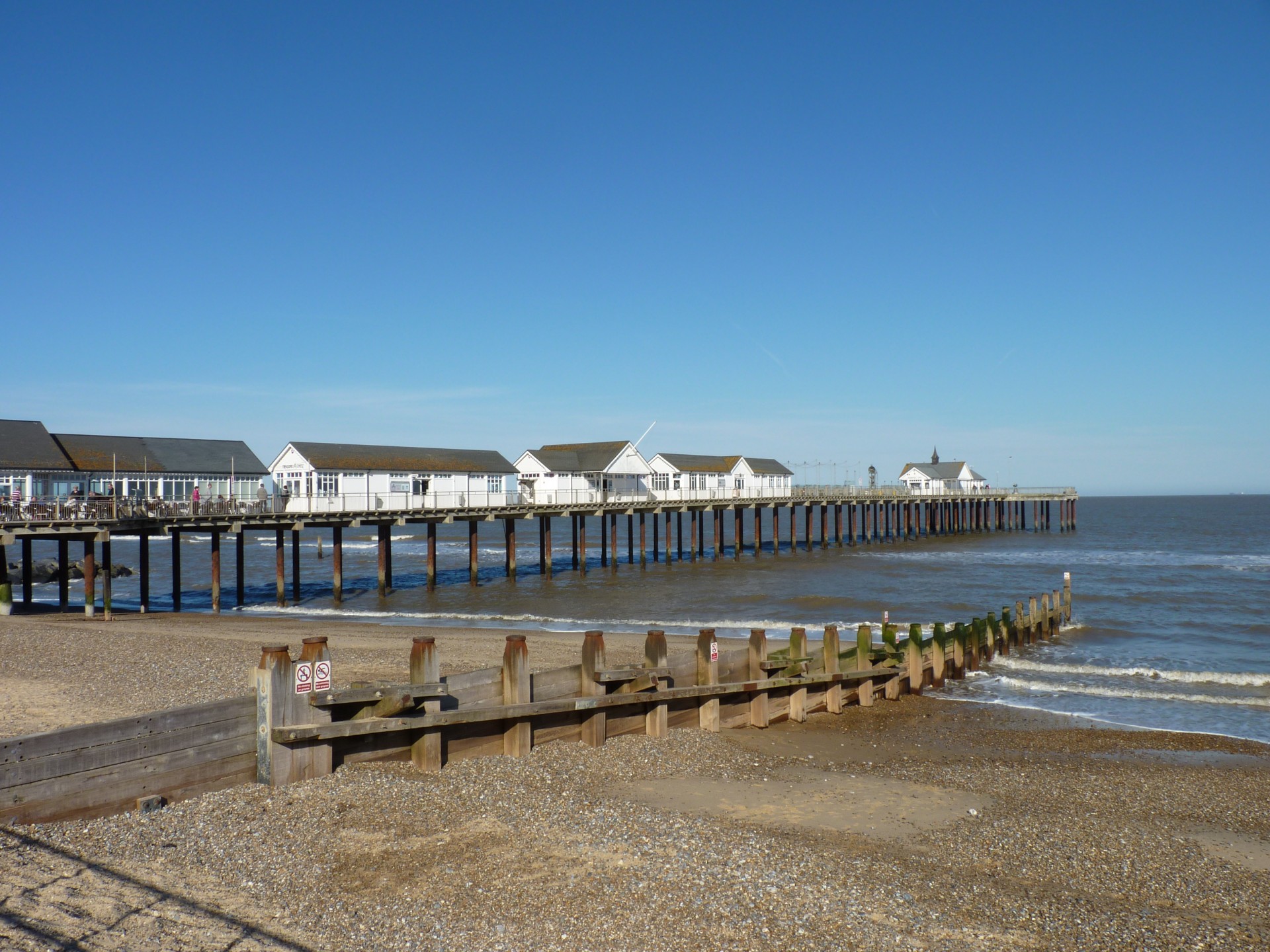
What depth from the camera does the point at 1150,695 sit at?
1833 centimetres

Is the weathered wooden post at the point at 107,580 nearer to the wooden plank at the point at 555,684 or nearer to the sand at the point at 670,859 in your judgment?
the sand at the point at 670,859

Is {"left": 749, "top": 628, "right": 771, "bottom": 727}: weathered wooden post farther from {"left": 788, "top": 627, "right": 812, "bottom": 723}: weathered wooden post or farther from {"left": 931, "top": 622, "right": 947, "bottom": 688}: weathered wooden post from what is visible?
{"left": 931, "top": 622, "right": 947, "bottom": 688}: weathered wooden post

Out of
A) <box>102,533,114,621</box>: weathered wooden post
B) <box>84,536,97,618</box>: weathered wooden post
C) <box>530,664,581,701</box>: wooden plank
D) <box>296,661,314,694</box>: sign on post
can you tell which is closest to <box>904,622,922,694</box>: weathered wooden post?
<box>530,664,581,701</box>: wooden plank

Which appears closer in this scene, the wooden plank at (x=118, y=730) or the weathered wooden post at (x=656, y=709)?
the wooden plank at (x=118, y=730)

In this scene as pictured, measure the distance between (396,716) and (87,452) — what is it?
37.7 metres

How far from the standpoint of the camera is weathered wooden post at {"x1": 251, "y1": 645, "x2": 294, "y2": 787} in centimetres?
857

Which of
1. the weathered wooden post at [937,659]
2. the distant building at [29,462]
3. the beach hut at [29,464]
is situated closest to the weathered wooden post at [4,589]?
the beach hut at [29,464]

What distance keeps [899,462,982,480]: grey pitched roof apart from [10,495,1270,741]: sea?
88.7ft

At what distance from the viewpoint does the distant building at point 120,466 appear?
3672 cm

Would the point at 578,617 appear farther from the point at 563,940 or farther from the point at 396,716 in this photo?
the point at 563,940

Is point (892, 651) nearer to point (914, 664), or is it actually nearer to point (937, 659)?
point (914, 664)

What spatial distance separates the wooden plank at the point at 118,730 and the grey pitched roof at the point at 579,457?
50.2 m

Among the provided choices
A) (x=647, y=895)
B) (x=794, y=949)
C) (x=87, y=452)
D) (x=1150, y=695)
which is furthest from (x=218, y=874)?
(x=87, y=452)

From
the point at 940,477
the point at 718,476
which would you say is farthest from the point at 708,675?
the point at 940,477
